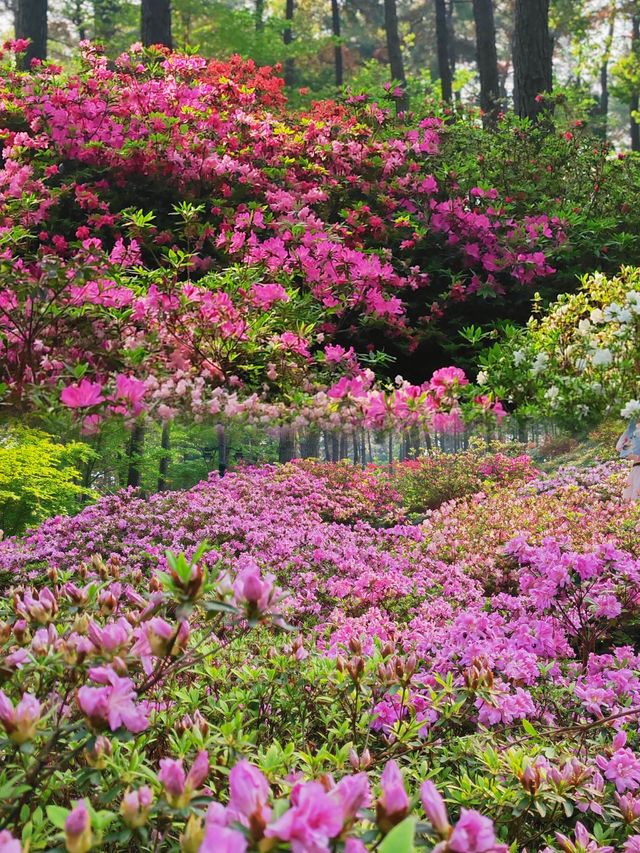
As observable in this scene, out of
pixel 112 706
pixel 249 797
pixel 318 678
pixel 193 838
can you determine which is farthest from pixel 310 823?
pixel 318 678

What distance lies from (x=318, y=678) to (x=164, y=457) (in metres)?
3.14

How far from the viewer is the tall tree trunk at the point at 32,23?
41.1 feet

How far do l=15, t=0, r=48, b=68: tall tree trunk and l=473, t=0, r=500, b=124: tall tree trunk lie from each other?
770 cm

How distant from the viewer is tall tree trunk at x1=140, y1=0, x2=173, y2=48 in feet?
36.6

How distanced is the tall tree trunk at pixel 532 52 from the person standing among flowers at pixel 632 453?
720 centimetres

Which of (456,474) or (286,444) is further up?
(286,444)

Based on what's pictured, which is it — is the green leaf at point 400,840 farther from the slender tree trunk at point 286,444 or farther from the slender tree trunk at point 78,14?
the slender tree trunk at point 78,14

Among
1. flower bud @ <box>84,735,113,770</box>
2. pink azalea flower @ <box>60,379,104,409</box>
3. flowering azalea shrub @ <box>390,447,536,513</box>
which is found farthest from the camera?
flowering azalea shrub @ <box>390,447,536,513</box>

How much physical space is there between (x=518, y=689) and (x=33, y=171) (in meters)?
6.79

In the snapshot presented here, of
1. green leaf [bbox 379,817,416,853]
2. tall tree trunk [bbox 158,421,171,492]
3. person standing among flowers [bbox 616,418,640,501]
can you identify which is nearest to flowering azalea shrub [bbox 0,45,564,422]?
tall tree trunk [bbox 158,421,171,492]

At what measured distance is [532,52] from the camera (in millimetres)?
11367

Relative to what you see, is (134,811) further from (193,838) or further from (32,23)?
(32,23)

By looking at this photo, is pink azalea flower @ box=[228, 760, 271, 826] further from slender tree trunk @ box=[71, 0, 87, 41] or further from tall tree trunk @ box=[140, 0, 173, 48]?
slender tree trunk @ box=[71, 0, 87, 41]

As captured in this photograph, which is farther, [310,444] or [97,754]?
[310,444]
